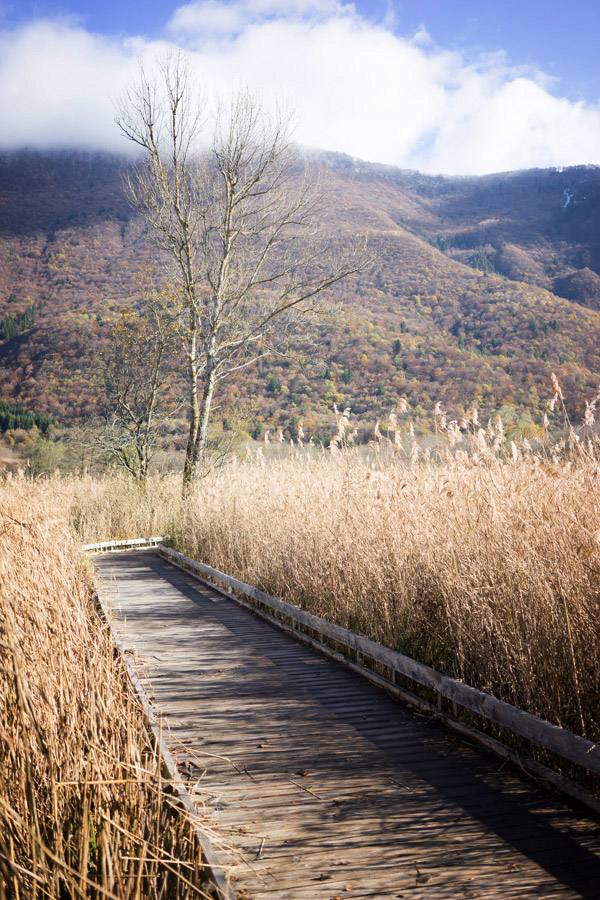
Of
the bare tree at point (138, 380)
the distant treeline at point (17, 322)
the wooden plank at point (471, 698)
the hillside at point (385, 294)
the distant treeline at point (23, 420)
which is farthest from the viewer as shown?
the distant treeline at point (17, 322)

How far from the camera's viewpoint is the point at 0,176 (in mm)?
114125

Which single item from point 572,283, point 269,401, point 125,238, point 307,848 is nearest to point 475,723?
point 307,848

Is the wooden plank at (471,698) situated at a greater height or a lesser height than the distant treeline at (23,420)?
lesser

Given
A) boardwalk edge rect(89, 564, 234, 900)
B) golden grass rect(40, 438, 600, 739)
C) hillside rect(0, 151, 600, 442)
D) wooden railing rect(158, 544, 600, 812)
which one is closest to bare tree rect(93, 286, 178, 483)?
hillside rect(0, 151, 600, 442)

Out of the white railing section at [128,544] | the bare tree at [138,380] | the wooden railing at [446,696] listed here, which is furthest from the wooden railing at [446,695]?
the bare tree at [138,380]

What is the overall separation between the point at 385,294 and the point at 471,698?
2383 inches

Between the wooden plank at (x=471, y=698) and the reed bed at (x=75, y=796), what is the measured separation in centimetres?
176

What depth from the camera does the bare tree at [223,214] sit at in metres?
15.6

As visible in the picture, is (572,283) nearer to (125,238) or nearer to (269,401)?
A: (269,401)

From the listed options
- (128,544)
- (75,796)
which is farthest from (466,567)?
(128,544)

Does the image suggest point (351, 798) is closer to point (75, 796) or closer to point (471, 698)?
point (471, 698)

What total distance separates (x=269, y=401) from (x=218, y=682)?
3135cm

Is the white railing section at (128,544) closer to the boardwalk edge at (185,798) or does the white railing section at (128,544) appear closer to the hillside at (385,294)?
the hillside at (385,294)

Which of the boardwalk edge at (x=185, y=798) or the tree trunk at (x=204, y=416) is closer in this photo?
the boardwalk edge at (x=185, y=798)
